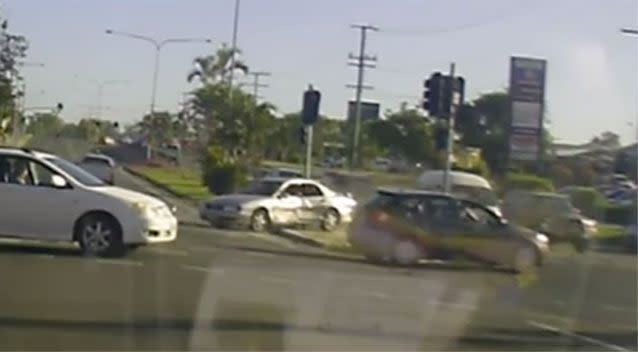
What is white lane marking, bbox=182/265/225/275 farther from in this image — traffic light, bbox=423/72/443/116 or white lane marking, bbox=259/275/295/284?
traffic light, bbox=423/72/443/116

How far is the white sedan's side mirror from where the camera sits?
21.4 meters

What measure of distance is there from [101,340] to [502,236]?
14.3 m

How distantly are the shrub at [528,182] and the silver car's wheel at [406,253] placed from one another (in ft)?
65.6

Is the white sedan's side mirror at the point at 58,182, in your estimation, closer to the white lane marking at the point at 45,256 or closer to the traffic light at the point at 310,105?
the white lane marking at the point at 45,256

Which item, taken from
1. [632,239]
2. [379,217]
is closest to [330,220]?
[632,239]

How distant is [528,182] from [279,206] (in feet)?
48.7

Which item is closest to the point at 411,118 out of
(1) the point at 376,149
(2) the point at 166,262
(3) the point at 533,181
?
(1) the point at 376,149

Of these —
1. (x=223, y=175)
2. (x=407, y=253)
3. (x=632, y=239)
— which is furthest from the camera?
(x=223, y=175)

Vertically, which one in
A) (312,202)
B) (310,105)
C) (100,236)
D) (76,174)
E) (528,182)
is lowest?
(100,236)

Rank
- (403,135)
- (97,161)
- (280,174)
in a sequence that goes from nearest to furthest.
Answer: (280,174)
(97,161)
(403,135)

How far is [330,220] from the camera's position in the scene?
3669cm

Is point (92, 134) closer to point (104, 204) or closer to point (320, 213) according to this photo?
point (320, 213)

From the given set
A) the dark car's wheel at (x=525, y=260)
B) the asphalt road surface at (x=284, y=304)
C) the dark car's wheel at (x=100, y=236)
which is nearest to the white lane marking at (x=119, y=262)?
the asphalt road surface at (x=284, y=304)

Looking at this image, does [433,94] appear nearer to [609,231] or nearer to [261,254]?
[261,254]
